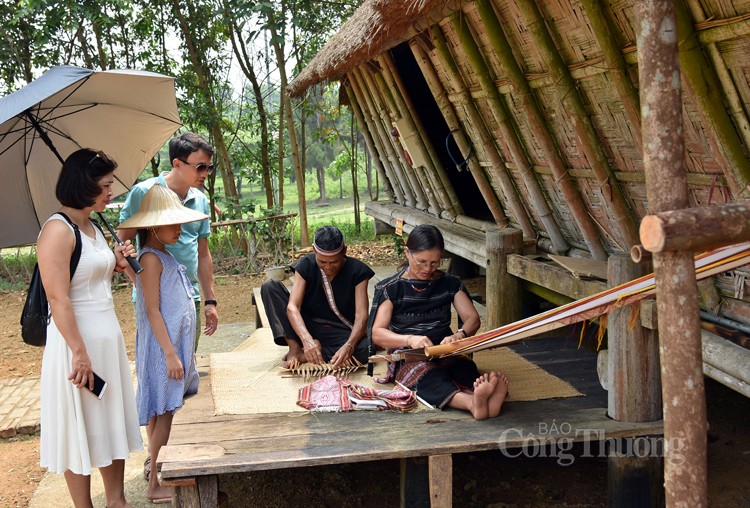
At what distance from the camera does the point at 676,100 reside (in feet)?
6.28

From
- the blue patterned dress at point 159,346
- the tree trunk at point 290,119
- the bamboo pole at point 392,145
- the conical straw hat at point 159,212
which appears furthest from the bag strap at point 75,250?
the tree trunk at point 290,119

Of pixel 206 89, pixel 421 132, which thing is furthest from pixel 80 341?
pixel 206 89

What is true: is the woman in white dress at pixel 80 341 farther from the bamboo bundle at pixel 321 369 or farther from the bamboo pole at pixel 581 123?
the bamboo pole at pixel 581 123

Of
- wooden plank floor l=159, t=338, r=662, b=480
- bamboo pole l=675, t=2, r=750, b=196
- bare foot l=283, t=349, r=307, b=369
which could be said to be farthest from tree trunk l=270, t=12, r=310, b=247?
bamboo pole l=675, t=2, r=750, b=196

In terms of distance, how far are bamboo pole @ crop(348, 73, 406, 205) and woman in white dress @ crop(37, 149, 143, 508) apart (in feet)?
17.6

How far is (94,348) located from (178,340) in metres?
0.58

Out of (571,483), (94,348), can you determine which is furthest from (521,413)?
(94,348)

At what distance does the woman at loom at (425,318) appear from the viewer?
3.77 meters

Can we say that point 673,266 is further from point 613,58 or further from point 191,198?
point 191,198

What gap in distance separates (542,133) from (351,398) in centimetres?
192

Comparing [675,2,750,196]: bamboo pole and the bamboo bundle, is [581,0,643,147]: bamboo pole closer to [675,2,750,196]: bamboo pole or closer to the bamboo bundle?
[675,2,750,196]: bamboo pole

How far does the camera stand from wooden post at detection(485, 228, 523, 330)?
4.77 m

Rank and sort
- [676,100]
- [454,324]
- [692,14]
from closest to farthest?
[676,100] < [692,14] < [454,324]

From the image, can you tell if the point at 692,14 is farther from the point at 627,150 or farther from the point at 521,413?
the point at 521,413
